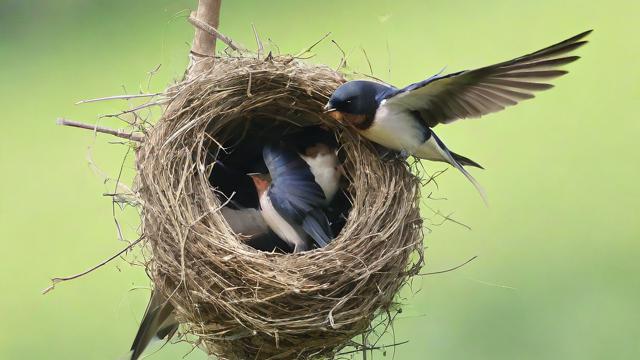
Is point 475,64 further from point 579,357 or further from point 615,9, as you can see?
point 579,357

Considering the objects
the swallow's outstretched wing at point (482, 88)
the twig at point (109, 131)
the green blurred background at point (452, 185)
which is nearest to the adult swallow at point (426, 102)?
the swallow's outstretched wing at point (482, 88)

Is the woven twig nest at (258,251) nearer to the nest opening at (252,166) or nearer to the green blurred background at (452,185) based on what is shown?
the nest opening at (252,166)

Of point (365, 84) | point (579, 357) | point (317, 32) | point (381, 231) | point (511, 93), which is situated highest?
point (317, 32)

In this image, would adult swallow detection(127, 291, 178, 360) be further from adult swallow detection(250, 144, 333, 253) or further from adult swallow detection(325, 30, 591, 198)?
adult swallow detection(325, 30, 591, 198)

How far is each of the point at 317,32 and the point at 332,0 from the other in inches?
4.5

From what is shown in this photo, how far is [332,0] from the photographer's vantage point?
2.82 m

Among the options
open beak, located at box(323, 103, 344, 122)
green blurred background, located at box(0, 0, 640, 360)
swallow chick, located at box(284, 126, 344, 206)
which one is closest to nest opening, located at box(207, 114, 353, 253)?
swallow chick, located at box(284, 126, 344, 206)

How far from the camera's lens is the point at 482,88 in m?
1.81

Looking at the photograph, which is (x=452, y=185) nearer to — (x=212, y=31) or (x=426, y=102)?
(x=426, y=102)

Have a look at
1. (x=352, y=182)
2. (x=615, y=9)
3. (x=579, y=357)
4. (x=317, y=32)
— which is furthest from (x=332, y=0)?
(x=579, y=357)

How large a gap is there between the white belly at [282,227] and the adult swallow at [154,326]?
24cm

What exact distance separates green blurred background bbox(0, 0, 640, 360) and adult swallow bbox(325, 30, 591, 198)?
648 mm

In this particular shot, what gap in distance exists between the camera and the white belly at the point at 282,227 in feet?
6.65

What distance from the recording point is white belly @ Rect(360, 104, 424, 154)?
189cm
